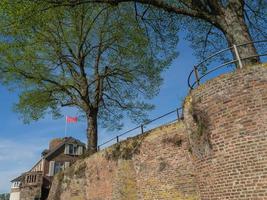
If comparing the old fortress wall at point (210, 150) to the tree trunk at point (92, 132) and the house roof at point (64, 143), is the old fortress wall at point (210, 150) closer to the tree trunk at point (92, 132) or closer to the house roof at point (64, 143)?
the tree trunk at point (92, 132)

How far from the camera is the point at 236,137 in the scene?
30.9 ft

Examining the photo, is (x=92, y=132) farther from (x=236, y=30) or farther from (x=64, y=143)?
(x=64, y=143)

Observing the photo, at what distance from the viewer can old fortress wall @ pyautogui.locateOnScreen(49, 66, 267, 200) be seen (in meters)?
9.07

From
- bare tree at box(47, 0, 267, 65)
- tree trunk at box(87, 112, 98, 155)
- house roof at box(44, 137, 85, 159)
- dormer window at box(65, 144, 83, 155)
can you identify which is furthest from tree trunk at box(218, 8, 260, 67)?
dormer window at box(65, 144, 83, 155)

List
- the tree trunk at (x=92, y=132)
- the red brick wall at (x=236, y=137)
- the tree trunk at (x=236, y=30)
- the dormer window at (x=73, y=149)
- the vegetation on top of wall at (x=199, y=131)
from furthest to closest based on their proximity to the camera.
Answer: the dormer window at (x=73, y=149) → the tree trunk at (x=92, y=132) → the tree trunk at (x=236, y=30) → the vegetation on top of wall at (x=199, y=131) → the red brick wall at (x=236, y=137)

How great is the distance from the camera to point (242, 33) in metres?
12.4

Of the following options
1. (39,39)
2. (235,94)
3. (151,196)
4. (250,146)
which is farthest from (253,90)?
(39,39)

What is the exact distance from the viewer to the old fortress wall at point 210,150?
9070 millimetres

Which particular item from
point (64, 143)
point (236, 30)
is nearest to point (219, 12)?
point (236, 30)

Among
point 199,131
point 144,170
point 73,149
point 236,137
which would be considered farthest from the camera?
point 73,149

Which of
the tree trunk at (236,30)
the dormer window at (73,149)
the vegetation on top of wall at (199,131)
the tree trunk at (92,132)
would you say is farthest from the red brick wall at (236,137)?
the dormer window at (73,149)

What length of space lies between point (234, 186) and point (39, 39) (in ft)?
56.9

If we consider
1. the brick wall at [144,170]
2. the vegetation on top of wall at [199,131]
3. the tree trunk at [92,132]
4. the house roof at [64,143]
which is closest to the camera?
the vegetation on top of wall at [199,131]

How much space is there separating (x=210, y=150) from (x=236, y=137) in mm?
1034
